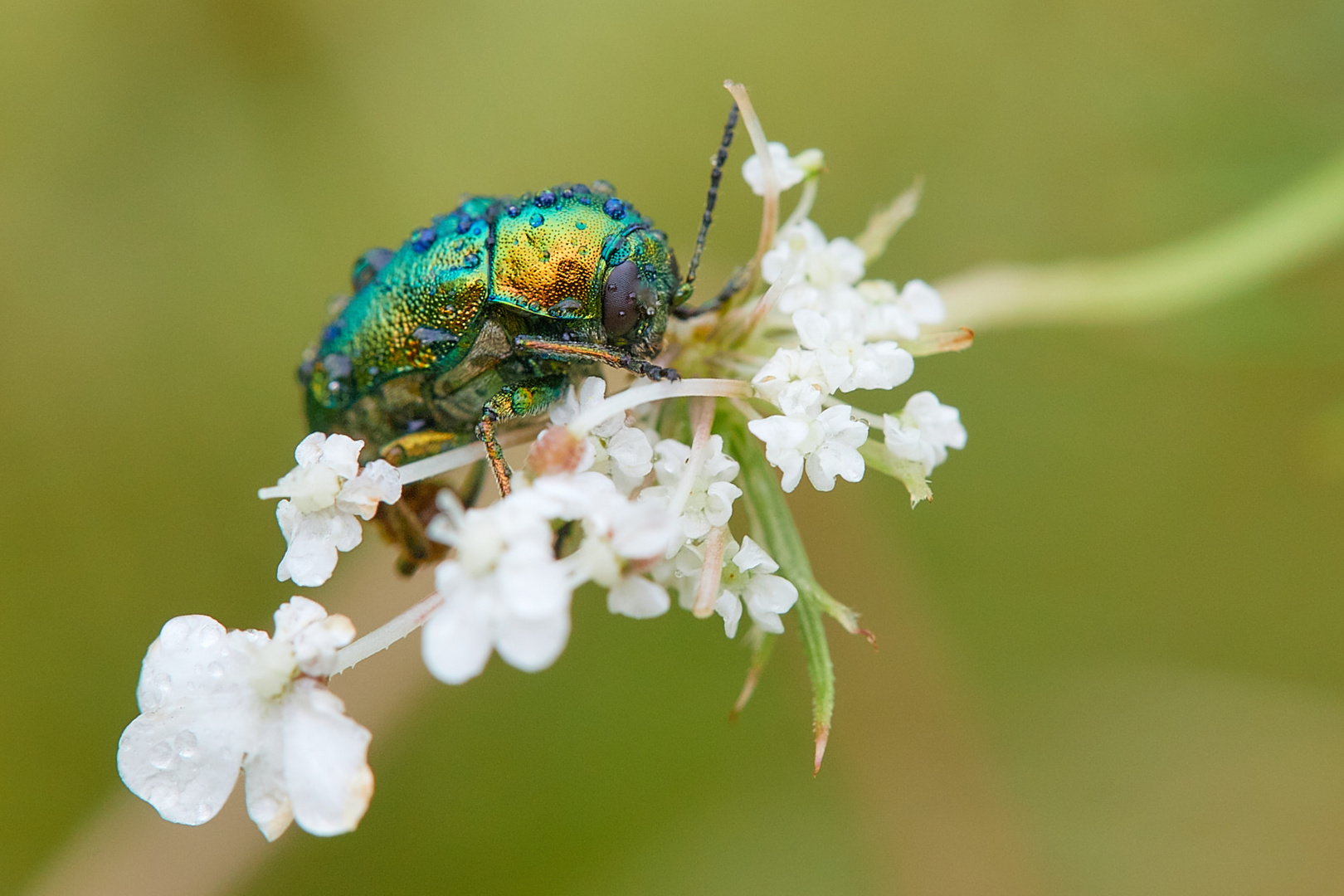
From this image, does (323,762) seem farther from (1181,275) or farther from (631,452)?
(1181,275)

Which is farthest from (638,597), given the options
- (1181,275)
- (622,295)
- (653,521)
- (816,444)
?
(1181,275)

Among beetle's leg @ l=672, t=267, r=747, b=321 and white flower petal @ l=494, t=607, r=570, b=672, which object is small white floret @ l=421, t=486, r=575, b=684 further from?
beetle's leg @ l=672, t=267, r=747, b=321

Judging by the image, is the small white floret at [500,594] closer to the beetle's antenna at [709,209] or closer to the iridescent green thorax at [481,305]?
the iridescent green thorax at [481,305]

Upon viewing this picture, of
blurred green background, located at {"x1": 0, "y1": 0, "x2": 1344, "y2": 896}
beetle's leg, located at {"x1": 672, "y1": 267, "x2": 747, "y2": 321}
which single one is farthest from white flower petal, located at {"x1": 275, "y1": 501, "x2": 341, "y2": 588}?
blurred green background, located at {"x1": 0, "y1": 0, "x2": 1344, "y2": 896}

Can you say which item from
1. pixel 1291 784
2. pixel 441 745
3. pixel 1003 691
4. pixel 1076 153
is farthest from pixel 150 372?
pixel 1291 784

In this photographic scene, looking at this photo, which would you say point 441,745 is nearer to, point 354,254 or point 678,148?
point 354,254

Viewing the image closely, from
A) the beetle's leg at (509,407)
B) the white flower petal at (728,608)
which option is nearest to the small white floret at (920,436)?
the white flower petal at (728,608)
